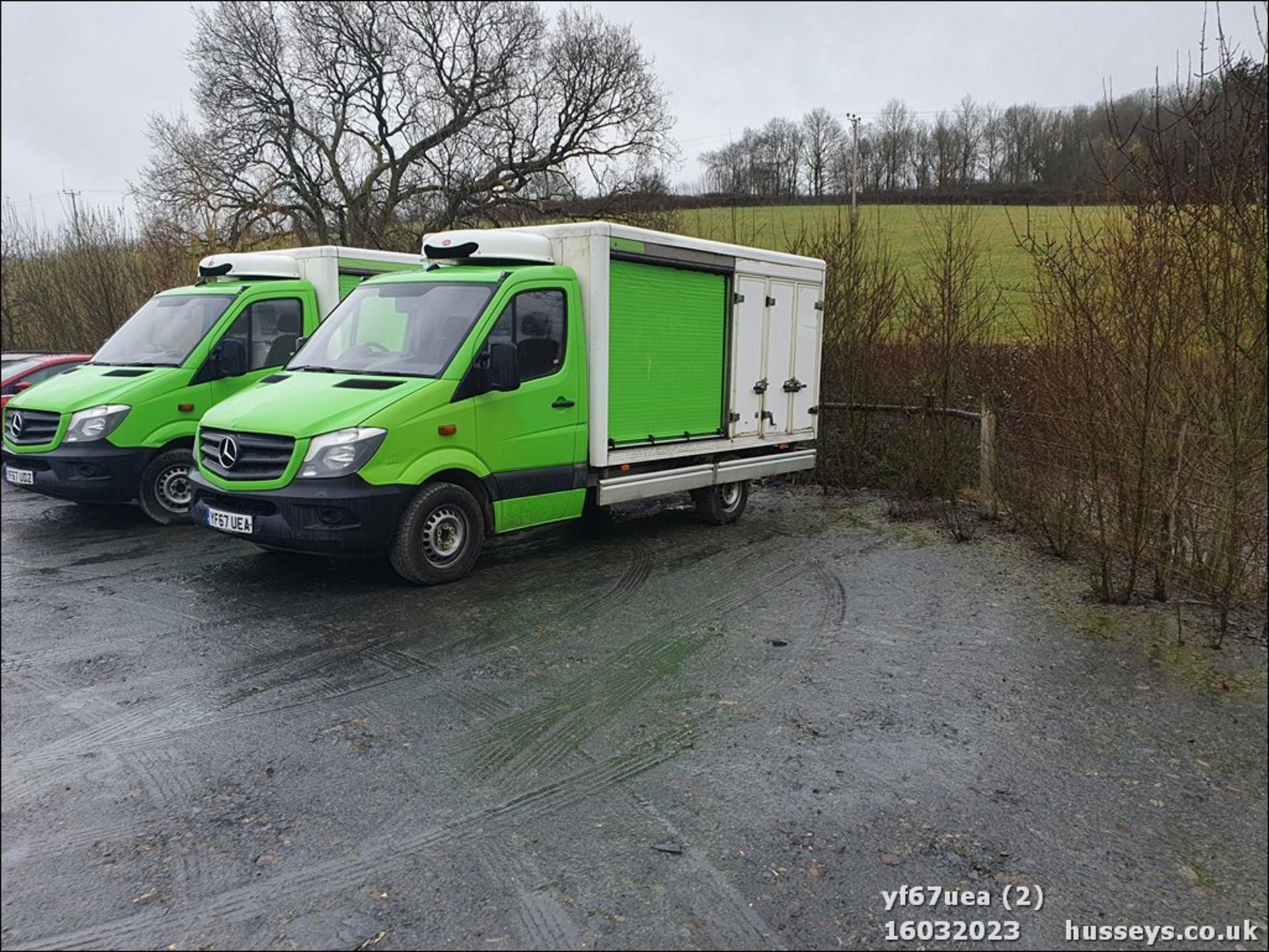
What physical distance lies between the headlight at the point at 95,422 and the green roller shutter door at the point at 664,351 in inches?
178

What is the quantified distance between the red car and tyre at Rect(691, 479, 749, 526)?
852 centimetres

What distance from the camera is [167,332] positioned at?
966 cm

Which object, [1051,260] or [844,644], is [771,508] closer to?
[1051,260]

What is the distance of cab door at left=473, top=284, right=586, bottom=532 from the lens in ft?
24.5

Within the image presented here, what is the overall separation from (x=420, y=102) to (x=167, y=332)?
2210 centimetres

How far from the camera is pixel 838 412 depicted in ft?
41.6

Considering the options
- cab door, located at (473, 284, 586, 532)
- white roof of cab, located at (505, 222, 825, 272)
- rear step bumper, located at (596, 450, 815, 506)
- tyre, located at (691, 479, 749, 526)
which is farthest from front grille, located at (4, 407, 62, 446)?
tyre, located at (691, 479, 749, 526)

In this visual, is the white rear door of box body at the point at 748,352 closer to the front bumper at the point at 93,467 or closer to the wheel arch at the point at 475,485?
the wheel arch at the point at 475,485

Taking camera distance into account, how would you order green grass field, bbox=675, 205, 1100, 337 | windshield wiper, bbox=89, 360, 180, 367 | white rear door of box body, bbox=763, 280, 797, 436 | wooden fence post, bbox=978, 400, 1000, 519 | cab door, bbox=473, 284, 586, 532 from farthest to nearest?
white rear door of box body, bbox=763, 280, 797, 436, wooden fence post, bbox=978, 400, 1000, 519, windshield wiper, bbox=89, 360, 180, 367, green grass field, bbox=675, 205, 1100, 337, cab door, bbox=473, 284, 586, 532

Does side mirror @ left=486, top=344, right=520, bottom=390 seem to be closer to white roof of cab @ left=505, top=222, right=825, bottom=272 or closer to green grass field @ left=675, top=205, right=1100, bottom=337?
white roof of cab @ left=505, top=222, right=825, bottom=272

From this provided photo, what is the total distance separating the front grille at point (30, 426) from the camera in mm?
8039

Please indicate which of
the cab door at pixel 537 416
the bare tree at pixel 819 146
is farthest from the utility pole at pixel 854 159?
the cab door at pixel 537 416

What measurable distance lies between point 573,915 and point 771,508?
341 inches
